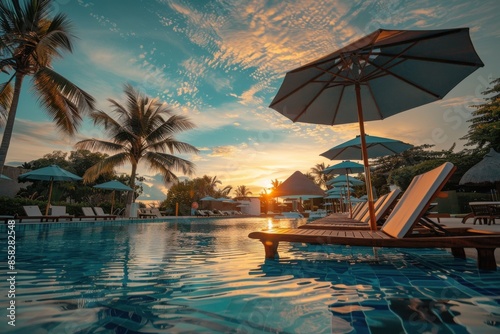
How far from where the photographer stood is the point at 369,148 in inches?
307

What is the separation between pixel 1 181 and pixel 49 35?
1586 cm

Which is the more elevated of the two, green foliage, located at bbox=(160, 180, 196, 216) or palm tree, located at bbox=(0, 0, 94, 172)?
palm tree, located at bbox=(0, 0, 94, 172)

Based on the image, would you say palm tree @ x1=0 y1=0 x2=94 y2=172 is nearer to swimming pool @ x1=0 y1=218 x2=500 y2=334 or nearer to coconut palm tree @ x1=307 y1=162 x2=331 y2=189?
swimming pool @ x1=0 y1=218 x2=500 y2=334

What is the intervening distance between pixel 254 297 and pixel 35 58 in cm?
1330

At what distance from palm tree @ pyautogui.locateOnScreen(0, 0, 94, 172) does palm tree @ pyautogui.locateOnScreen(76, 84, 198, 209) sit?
4.82 m

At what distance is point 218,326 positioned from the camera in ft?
5.00

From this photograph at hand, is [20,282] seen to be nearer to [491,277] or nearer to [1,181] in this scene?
[491,277]

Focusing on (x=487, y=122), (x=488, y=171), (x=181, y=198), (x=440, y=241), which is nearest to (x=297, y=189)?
(x=488, y=171)

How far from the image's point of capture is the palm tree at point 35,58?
30.5ft

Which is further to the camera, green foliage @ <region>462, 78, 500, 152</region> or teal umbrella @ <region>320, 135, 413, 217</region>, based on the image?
green foliage @ <region>462, 78, 500, 152</region>

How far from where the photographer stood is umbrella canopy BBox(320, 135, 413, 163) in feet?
22.2

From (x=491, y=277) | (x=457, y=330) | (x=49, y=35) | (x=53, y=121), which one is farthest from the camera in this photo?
(x=53, y=121)

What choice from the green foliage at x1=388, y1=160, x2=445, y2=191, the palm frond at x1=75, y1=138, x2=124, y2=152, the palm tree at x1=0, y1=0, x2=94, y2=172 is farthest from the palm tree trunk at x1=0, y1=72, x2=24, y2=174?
the green foliage at x1=388, y1=160, x2=445, y2=191

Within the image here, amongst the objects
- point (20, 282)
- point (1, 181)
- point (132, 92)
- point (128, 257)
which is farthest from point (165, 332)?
point (1, 181)
